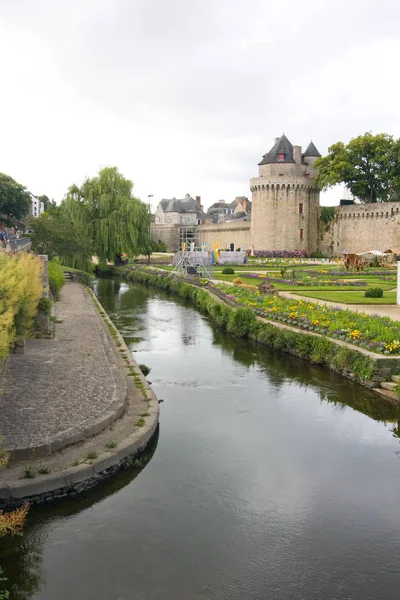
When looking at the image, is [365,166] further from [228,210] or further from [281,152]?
[228,210]

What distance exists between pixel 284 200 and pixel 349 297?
38979mm

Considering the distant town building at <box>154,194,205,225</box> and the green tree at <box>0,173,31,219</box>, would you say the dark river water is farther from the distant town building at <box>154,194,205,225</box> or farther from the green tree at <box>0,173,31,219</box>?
the distant town building at <box>154,194,205,225</box>

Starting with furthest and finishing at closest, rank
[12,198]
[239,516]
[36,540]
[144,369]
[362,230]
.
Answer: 1. [12,198]
2. [362,230]
3. [144,369]
4. [239,516]
5. [36,540]

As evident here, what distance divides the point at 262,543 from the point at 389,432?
15.0ft

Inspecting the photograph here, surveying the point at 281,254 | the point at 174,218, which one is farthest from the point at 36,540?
the point at 174,218

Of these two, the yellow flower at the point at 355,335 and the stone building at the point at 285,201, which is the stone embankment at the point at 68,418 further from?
the stone building at the point at 285,201

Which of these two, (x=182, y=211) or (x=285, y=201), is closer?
(x=285, y=201)

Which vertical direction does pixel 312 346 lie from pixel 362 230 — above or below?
below

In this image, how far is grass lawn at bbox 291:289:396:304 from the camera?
2122 centimetres

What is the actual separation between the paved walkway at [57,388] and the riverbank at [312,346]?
503cm

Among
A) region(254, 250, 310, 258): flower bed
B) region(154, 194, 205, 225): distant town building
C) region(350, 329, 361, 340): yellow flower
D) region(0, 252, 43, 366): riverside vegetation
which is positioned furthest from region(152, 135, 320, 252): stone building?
region(0, 252, 43, 366): riverside vegetation

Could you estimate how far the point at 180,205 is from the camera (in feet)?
297

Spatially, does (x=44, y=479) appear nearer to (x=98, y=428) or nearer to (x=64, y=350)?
(x=98, y=428)

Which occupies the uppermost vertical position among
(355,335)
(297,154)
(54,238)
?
(297,154)
